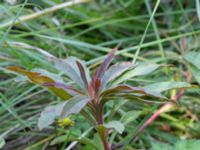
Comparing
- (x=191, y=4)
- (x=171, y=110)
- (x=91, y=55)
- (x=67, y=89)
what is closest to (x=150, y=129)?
(x=171, y=110)

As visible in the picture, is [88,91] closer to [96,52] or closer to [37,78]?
[37,78]

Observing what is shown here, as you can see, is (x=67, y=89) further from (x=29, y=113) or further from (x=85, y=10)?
(x=85, y=10)

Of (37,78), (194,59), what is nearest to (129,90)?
(37,78)

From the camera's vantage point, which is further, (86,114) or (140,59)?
(140,59)

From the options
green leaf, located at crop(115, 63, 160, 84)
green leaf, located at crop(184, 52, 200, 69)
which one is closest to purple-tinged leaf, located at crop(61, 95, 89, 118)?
green leaf, located at crop(115, 63, 160, 84)

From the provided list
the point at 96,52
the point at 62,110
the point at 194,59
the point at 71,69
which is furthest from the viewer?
the point at 96,52

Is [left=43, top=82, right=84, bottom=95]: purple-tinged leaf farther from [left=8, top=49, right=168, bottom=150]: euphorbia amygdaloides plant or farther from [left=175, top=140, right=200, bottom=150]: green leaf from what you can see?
[left=175, top=140, right=200, bottom=150]: green leaf
